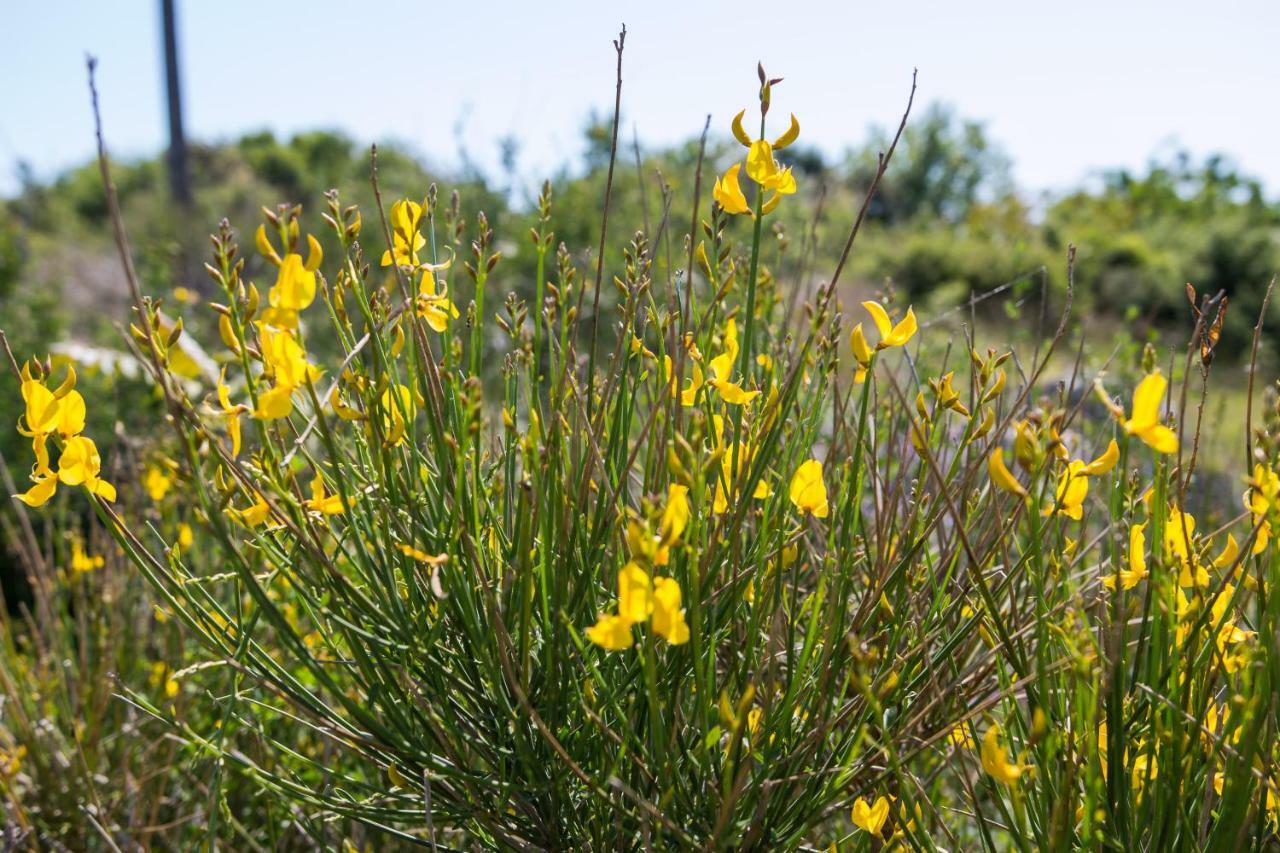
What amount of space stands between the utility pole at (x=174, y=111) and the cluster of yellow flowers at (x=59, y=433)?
13241 millimetres

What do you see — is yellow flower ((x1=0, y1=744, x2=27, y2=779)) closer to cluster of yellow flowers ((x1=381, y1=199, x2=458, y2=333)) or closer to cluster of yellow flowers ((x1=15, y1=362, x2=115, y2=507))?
cluster of yellow flowers ((x1=15, y1=362, x2=115, y2=507))

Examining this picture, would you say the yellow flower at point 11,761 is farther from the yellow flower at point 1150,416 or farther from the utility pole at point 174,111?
the utility pole at point 174,111

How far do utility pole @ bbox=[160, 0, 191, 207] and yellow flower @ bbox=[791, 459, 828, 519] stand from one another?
44.3 ft

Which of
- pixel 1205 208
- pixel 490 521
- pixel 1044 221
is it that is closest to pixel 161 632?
pixel 490 521

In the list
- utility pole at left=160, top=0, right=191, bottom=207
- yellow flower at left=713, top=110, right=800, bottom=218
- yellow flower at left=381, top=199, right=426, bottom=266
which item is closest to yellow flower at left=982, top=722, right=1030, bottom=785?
yellow flower at left=713, top=110, right=800, bottom=218

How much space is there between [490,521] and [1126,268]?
17198mm

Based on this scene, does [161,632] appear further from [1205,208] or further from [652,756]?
[1205,208]

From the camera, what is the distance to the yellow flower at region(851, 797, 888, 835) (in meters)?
1.02

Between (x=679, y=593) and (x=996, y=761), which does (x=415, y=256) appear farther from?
(x=996, y=761)

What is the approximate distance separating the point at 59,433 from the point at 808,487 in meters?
0.80

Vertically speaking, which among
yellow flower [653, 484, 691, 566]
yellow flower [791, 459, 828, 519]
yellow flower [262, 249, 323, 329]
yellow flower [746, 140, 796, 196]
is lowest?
yellow flower [791, 459, 828, 519]

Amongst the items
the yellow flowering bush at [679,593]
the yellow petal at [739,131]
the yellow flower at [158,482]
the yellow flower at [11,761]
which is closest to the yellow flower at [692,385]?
the yellow flowering bush at [679,593]

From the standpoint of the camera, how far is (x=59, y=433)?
101 cm

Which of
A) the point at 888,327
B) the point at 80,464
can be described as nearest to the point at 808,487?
the point at 888,327
